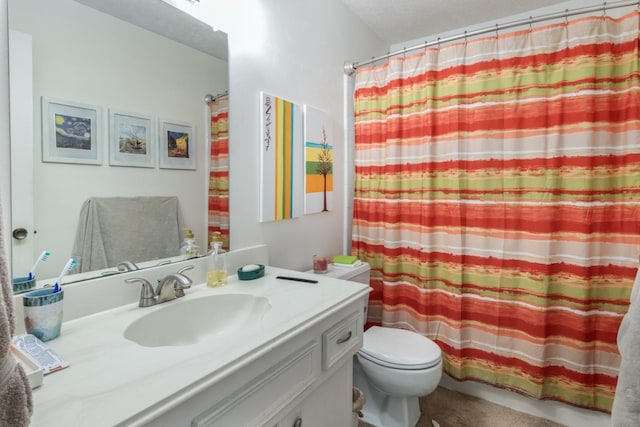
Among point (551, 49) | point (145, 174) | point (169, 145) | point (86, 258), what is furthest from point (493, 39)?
point (86, 258)

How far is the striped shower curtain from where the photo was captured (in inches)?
56.1

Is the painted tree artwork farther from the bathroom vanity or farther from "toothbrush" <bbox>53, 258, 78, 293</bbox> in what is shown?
"toothbrush" <bbox>53, 258, 78, 293</bbox>

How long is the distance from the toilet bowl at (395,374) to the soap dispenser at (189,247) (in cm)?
91

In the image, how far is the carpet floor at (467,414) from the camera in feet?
5.36

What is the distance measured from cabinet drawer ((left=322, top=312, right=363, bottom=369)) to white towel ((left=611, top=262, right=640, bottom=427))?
0.72m

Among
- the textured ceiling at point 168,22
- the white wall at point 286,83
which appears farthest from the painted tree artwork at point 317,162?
the textured ceiling at point 168,22

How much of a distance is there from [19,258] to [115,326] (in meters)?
0.32

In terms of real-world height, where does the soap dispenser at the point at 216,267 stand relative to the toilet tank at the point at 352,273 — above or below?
above

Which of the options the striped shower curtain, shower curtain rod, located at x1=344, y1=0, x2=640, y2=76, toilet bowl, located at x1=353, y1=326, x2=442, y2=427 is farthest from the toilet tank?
shower curtain rod, located at x1=344, y1=0, x2=640, y2=76

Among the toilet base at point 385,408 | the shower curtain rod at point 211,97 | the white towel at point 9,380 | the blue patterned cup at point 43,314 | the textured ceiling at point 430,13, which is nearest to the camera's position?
the white towel at point 9,380

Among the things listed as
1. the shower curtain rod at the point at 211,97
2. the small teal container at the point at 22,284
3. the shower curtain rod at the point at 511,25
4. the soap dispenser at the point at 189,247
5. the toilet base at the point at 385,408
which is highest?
the shower curtain rod at the point at 511,25

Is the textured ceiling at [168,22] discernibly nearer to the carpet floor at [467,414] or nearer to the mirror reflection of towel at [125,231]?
the mirror reflection of towel at [125,231]

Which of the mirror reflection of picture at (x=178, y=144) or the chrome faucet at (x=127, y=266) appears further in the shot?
the mirror reflection of picture at (x=178, y=144)

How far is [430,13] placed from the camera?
6.81 ft
